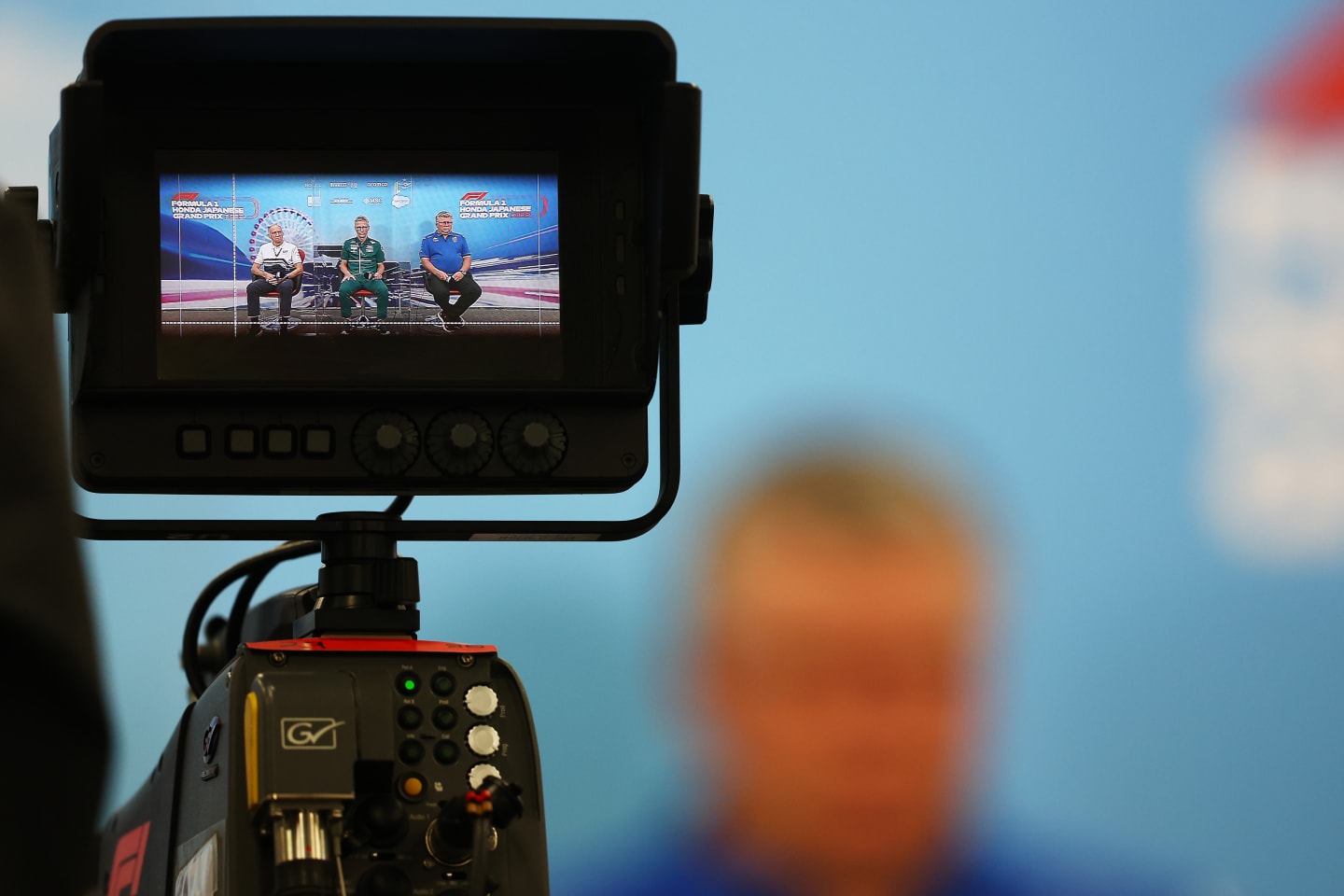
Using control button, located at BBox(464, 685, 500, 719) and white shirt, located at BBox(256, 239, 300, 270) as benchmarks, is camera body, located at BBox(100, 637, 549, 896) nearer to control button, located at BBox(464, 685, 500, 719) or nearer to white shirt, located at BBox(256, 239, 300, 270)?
control button, located at BBox(464, 685, 500, 719)

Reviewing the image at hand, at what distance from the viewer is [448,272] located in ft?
3.66

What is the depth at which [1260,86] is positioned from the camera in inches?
86.2

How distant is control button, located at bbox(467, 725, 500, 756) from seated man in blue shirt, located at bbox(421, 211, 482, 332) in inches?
11.8

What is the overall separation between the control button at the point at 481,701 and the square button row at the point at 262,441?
8.7 inches

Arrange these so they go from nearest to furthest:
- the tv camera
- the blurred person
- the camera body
Answer: the camera body < the tv camera < the blurred person

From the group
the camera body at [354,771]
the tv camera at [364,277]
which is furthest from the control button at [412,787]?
the tv camera at [364,277]

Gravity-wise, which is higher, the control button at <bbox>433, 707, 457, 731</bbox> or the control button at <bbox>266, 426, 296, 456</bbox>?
the control button at <bbox>266, 426, 296, 456</bbox>

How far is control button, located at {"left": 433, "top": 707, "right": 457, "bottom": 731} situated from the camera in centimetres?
Answer: 97

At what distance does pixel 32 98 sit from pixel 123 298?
105 cm

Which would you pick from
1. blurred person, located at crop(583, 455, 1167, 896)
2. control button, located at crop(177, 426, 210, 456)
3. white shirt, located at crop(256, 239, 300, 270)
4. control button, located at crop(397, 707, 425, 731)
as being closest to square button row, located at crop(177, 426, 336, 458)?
control button, located at crop(177, 426, 210, 456)

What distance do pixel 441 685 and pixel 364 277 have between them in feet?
1.03

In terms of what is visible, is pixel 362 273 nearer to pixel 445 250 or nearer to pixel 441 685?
pixel 445 250

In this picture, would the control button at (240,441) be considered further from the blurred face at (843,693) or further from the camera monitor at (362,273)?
the blurred face at (843,693)

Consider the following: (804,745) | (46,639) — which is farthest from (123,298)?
(804,745)
